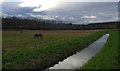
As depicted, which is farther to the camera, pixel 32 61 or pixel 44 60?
pixel 44 60

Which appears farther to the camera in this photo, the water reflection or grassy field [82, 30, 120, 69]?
the water reflection

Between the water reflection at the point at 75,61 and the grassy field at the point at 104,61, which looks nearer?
the grassy field at the point at 104,61

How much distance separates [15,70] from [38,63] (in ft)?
12.2

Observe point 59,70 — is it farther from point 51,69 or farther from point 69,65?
point 69,65

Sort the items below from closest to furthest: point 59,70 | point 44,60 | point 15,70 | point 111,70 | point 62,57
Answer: point 111,70 → point 15,70 → point 59,70 → point 44,60 → point 62,57

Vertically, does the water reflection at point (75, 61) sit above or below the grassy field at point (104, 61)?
below

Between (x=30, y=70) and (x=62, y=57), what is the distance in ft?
31.9

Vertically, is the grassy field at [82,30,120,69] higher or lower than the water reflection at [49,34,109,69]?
higher

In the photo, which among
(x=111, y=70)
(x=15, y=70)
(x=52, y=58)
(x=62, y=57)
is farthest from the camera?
(x=62, y=57)

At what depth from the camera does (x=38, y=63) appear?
25.0 metres

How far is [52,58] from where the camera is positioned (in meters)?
29.2

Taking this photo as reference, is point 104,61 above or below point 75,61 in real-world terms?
above

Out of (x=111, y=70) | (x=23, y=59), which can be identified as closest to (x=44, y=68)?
(x=23, y=59)

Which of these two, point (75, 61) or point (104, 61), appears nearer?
point (104, 61)
